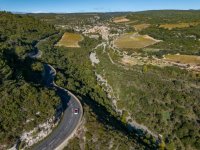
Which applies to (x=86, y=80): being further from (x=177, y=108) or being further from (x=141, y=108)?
(x=177, y=108)

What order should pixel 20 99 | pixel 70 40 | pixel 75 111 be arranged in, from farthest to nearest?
pixel 70 40 < pixel 75 111 < pixel 20 99

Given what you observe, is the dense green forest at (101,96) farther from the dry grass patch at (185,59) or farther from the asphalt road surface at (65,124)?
the dry grass patch at (185,59)

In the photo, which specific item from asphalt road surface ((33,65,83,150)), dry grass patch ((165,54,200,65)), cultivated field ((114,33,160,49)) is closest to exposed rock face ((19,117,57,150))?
asphalt road surface ((33,65,83,150))

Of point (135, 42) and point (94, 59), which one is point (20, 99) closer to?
point (94, 59)

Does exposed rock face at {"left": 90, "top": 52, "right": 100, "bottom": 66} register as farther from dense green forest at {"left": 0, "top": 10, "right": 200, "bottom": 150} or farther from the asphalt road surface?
the asphalt road surface

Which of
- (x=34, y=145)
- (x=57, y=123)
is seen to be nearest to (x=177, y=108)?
(x=57, y=123)

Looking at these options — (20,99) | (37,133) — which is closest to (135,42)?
(20,99)
